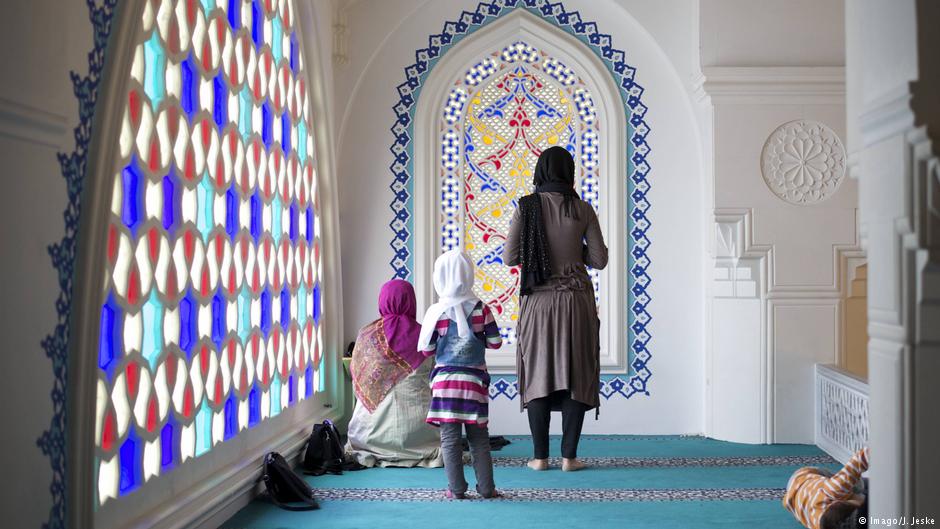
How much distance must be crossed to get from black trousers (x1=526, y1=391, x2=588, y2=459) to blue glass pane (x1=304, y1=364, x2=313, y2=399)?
→ 1.35 metres

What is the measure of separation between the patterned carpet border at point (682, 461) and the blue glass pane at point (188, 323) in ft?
6.94

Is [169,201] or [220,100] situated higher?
[220,100]

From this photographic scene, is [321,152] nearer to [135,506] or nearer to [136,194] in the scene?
[136,194]

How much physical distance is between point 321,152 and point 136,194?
2.80 metres

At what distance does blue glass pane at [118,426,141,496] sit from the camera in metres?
3.13

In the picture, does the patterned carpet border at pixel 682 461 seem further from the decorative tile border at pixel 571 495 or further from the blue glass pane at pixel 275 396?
the blue glass pane at pixel 275 396

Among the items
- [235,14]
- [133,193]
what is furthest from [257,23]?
[133,193]

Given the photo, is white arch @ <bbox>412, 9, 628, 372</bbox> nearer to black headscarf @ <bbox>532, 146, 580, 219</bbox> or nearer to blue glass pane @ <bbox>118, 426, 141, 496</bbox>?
black headscarf @ <bbox>532, 146, 580, 219</bbox>

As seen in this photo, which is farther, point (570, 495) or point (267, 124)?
point (267, 124)

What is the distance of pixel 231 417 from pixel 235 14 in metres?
1.79

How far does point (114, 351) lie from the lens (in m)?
3.07

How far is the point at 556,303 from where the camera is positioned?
4.98m

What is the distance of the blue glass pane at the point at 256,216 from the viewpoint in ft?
15.1

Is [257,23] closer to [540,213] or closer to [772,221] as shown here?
[540,213]
